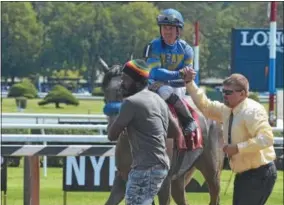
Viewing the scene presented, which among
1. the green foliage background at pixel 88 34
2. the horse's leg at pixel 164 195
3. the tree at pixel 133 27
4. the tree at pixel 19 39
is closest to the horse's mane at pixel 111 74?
the horse's leg at pixel 164 195

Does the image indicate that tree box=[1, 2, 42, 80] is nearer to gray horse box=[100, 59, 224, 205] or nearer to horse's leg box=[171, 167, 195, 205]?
gray horse box=[100, 59, 224, 205]

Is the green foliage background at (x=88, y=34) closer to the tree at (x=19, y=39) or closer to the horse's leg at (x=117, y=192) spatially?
the tree at (x=19, y=39)

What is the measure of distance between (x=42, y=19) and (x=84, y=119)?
1807 inches

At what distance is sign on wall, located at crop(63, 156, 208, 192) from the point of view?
8.77 m

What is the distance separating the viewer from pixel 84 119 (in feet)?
62.2

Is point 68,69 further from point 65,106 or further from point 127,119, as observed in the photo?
point 127,119

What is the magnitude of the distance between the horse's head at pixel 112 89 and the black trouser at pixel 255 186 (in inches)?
61.5

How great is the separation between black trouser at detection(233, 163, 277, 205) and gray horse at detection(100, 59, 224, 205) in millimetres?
1024

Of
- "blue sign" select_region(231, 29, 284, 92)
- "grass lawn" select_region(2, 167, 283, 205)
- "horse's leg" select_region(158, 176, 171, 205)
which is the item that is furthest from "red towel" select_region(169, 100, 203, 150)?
"blue sign" select_region(231, 29, 284, 92)

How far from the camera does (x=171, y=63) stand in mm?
7551

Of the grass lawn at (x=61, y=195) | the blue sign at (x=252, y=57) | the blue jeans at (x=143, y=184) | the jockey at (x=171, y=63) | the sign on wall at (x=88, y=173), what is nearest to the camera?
the blue jeans at (x=143, y=184)

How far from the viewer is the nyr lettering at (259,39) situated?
19.7 metres

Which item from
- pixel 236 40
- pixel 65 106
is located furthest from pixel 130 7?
pixel 236 40

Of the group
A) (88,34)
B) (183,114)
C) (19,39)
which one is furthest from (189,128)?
(88,34)
